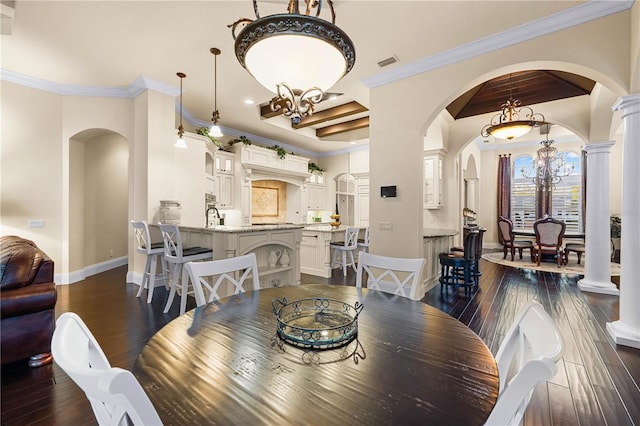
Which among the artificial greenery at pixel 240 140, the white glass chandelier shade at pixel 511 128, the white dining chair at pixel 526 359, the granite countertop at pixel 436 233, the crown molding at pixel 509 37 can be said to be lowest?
the white dining chair at pixel 526 359

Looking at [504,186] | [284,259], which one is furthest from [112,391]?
[504,186]

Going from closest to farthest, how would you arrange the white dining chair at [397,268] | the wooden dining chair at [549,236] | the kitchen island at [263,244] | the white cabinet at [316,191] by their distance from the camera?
the white dining chair at [397,268] → the kitchen island at [263,244] → the wooden dining chair at [549,236] → the white cabinet at [316,191]

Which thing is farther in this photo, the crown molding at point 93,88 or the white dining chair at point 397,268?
the crown molding at point 93,88

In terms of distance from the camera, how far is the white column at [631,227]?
2.54 meters

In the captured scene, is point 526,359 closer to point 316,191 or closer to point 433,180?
point 433,180

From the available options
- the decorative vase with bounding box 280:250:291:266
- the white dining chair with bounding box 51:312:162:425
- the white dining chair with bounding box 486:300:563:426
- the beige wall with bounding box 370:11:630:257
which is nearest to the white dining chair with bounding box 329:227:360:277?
the beige wall with bounding box 370:11:630:257

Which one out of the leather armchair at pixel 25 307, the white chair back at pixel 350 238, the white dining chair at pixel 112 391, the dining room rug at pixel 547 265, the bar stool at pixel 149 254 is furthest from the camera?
the dining room rug at pixel 547 265

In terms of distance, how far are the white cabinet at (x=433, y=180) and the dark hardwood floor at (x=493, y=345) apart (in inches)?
66.1

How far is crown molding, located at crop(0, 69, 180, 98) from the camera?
4090 mm

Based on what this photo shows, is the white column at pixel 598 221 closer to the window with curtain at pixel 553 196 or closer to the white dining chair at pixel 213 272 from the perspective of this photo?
the window with curtain at pixel 553 196

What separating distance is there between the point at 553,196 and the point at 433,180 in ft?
17.3

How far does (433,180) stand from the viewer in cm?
569

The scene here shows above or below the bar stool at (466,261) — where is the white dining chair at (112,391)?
above

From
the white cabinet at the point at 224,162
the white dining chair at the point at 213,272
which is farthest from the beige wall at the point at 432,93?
the white cabinet at the point at 224,162
